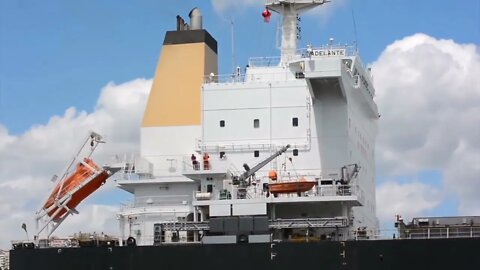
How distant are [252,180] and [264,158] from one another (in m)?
1.15

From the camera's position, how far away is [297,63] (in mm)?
31844

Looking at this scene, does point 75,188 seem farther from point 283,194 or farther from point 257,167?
point 283,194

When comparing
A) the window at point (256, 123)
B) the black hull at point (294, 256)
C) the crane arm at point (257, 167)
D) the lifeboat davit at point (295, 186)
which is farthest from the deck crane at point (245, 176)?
the black hull at point (294, 256)

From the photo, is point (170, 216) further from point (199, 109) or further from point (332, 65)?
point (332, 65)

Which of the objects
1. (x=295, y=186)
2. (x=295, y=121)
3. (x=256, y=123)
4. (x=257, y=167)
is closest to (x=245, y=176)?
(x=257, y=167)

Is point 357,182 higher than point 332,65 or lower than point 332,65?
lower

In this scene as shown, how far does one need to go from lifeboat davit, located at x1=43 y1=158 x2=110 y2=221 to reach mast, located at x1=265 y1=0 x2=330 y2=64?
8.76 meters

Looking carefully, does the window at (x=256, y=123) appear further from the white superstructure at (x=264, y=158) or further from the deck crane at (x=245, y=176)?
the deck crane at (x=245, y=176)

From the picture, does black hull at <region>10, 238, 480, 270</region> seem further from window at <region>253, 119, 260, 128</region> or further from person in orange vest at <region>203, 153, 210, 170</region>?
window at <region>253, 119, 260, 128</region>

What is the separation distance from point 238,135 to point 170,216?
3.90 metres

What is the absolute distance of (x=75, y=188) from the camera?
A: 32312mm

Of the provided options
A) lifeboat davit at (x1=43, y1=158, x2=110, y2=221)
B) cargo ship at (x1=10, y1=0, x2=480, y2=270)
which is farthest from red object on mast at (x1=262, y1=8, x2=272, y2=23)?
lifeboat davit at (x1=43, y1=158, x2=110, y2=221)

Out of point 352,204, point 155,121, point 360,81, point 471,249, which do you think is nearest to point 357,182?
point 352,204

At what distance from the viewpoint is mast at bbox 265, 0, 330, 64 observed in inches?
1359
